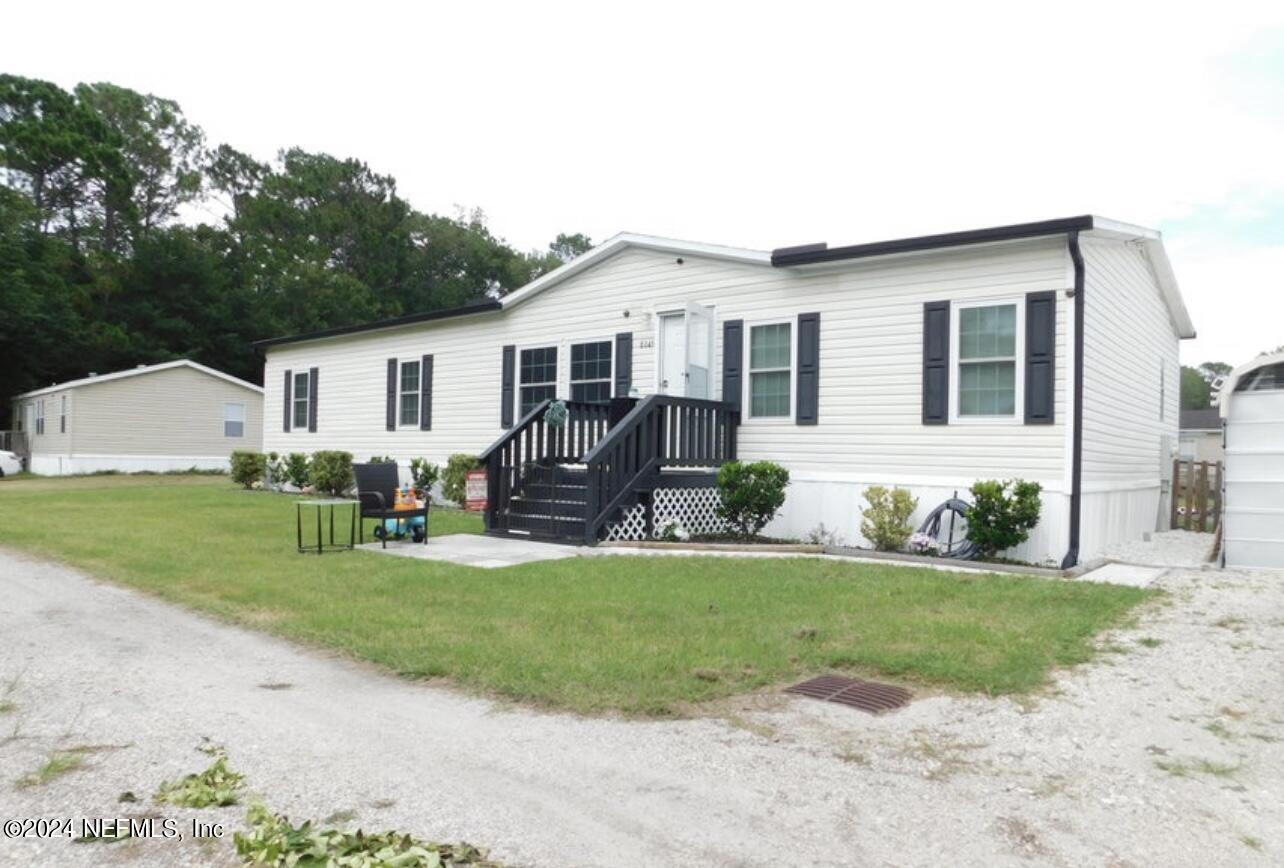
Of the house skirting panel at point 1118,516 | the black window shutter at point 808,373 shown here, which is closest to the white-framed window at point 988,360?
the house skirting panel at point 1118,516

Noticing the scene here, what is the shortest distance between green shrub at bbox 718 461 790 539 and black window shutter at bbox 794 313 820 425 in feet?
3.03

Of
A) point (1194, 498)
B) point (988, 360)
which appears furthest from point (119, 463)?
point (1194, 498)

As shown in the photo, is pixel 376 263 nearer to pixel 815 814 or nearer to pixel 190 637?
pixel 190 637

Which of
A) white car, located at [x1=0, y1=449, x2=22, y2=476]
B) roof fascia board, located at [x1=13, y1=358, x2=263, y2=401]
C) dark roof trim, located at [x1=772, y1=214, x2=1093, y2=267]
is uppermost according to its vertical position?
dark roof trim, located at [x1=772, y1=214, x2=1093, y2=267]

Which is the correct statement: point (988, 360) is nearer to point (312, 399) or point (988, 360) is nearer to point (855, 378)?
point (855, 378)

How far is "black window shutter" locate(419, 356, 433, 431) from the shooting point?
651 inches

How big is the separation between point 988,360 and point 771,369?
9.59ft

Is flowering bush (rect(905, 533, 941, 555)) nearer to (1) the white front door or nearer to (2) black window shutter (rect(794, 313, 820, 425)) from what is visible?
(2) black window shutter (rect(794, 313, 820, 425))

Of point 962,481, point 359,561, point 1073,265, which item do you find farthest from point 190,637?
point 1073,265

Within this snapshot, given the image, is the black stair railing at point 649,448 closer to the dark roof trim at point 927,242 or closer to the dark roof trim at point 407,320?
the dark roof trim at point 927,242

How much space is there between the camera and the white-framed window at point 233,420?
96.2 feet

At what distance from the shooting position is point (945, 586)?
7328 millimetres

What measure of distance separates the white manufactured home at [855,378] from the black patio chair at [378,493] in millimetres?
1400

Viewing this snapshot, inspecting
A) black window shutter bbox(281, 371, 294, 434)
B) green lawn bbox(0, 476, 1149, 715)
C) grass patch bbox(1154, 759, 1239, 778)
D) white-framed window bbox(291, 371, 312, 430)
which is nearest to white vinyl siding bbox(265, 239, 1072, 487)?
green lawn bbox(0, 476, 1149, 715)
